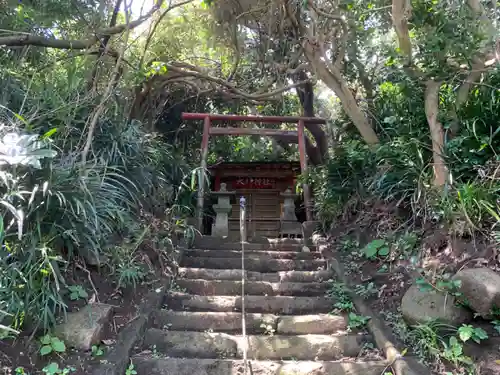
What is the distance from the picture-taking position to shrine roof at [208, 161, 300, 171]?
31.9 feet

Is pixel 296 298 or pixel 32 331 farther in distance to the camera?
pixel 296 298

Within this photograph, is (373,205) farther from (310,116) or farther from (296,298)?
(310,116)

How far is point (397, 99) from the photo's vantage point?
19.2 ft

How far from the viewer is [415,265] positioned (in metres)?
3.65

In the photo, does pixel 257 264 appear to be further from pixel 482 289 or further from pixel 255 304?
pixel 482 289

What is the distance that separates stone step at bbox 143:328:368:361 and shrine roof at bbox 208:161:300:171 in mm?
6646

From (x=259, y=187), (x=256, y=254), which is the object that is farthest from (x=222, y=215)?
(x=259, y=187)

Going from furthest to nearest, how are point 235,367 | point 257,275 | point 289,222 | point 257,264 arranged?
point 289,222 < point 257,264 < point 257,275 < point 235,367

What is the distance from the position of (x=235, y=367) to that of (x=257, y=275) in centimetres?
151

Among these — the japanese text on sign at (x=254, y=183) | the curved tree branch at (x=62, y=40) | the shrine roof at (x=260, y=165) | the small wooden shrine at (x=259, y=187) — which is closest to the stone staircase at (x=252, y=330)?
the curved tree branch at (x=62, y=40)

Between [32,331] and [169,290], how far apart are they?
1.34m

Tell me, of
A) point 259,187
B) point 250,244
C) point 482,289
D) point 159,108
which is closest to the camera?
point 482,289

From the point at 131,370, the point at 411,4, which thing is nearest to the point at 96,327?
the point at 131,370

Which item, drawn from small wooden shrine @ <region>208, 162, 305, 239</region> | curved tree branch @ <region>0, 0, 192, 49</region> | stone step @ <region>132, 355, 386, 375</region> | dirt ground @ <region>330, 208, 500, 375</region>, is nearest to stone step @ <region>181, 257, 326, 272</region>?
dirt ground @ <region>330, 208, 500, 375</region>
